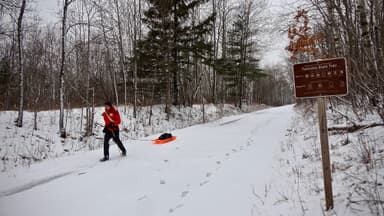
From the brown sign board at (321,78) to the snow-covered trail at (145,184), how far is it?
191 cm

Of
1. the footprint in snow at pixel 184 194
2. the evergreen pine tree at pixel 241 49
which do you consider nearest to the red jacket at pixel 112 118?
the footprint in snow at pixel 184 194

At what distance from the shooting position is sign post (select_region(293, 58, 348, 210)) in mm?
2387

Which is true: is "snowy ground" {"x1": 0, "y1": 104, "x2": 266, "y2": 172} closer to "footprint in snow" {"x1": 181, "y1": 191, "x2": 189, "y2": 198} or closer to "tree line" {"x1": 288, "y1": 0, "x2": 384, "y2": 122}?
"footprint in snow" {"x1": 181, "y1": 191, "x2": 189, "y2": 198}

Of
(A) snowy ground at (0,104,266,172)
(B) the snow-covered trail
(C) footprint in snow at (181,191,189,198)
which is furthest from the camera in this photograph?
(A) snowy ground at (0,104,266,172)

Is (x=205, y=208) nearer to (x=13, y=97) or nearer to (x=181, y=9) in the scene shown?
(x=181, y=9)

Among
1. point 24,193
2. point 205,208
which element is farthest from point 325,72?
point 24,193

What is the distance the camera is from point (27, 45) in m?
15.4

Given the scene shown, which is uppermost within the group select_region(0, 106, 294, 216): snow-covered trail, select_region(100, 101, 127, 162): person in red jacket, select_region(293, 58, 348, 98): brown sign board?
select_region(293, 58, 348, 98): brown sign board

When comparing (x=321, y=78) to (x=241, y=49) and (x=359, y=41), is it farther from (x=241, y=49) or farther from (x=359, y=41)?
(x=241, y=49)

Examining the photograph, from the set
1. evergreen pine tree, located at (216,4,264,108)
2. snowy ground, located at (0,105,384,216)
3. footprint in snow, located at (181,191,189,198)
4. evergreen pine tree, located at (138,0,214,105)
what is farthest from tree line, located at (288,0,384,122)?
evergreen pine tree, located at (216,4,264,108)

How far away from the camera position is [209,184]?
3.80 meters

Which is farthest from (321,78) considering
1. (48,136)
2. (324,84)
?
(48,136)

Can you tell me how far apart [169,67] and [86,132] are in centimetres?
748

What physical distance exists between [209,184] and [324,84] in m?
2.65
